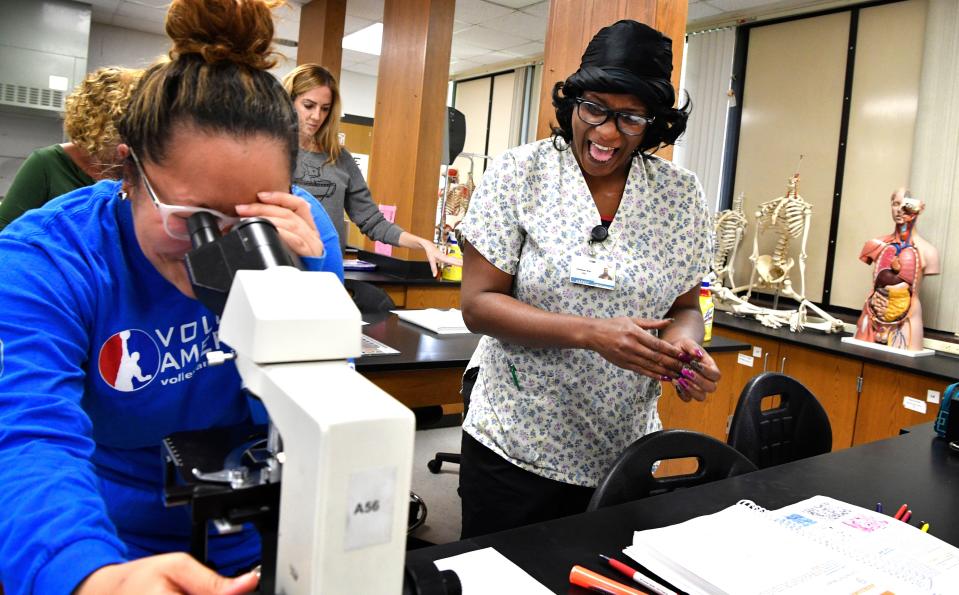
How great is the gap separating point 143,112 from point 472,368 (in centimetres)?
104

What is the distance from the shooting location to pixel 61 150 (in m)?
2.11

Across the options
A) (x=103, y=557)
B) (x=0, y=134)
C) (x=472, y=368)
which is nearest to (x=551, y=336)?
(x=472, y=368)

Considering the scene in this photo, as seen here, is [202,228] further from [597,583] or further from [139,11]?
[139,11]

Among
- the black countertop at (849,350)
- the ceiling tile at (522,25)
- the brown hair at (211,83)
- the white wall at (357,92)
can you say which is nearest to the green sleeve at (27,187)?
the brown hair at (211,83)

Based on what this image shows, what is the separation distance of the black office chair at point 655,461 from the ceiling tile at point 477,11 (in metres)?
5.04

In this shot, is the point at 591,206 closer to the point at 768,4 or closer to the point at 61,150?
the point at 61,150

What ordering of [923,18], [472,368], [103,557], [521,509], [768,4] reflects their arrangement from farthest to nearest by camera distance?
[768,4] < [923,18] < [472,368] < [521,509] < [103,557]

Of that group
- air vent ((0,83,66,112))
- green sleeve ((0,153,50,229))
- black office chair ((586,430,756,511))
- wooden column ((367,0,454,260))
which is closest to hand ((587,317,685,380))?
black office chair ((586,430,756,511))

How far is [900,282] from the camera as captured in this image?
3.40 metres

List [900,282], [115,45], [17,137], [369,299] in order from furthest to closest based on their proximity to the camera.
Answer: [115,45] < [17,137] < [900,282] < [369,299]

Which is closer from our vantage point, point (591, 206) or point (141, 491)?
point (141, 491)

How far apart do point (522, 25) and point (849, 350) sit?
4.15m

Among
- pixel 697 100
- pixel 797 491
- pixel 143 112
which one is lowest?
pixel 797 491

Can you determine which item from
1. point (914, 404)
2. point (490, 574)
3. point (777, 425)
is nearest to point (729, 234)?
point (914, 404)
